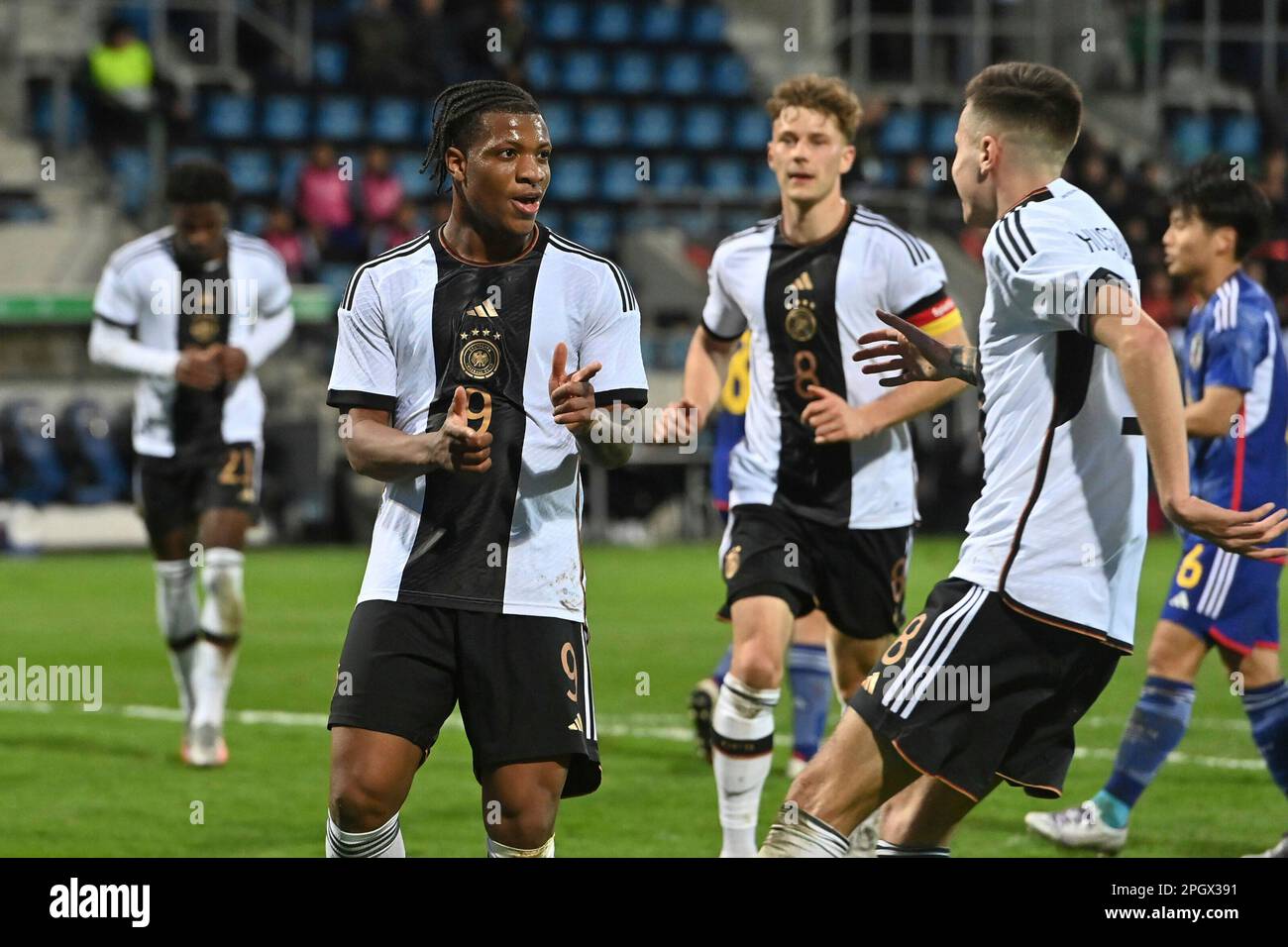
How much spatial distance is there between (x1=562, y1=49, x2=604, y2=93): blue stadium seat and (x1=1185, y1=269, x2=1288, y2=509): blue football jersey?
17.7 meters

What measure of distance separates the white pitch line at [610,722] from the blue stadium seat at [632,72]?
15273 mm

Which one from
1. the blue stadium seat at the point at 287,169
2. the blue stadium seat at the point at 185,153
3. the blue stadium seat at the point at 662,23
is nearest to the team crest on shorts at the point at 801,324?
the blue stadium seat at the point at 185,153

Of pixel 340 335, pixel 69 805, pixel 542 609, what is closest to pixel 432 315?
pixel 340 335

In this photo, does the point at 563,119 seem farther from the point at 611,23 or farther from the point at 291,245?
the point at 291,245

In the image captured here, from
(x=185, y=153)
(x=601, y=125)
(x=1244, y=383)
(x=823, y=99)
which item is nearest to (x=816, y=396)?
(x=823, y=99)

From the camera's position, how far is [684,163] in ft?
76.9

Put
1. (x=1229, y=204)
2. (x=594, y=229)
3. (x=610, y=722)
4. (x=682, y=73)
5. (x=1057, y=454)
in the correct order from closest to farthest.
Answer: (x=1057, y=454) → (x=1229, y=204) → (x=610, y=722) → (x=594, y=229) → (x=682, y=73)

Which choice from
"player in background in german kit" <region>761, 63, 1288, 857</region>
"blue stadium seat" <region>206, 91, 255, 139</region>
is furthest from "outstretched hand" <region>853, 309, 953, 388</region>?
"blue stadium seat" <region>206, 91, 255, 139</region>

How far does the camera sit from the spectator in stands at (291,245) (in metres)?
19.5

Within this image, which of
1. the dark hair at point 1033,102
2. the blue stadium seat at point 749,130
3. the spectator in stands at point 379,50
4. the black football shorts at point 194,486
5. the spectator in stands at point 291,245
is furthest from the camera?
the blue stadium seat at point 749,130

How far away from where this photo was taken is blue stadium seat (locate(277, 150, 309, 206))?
850 inches

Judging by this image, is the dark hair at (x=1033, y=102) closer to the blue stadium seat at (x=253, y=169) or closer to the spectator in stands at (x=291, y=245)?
the spectator in stands at (x=291, y=245)

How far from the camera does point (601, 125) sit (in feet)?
76.2

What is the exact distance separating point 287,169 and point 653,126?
4.58 meters
